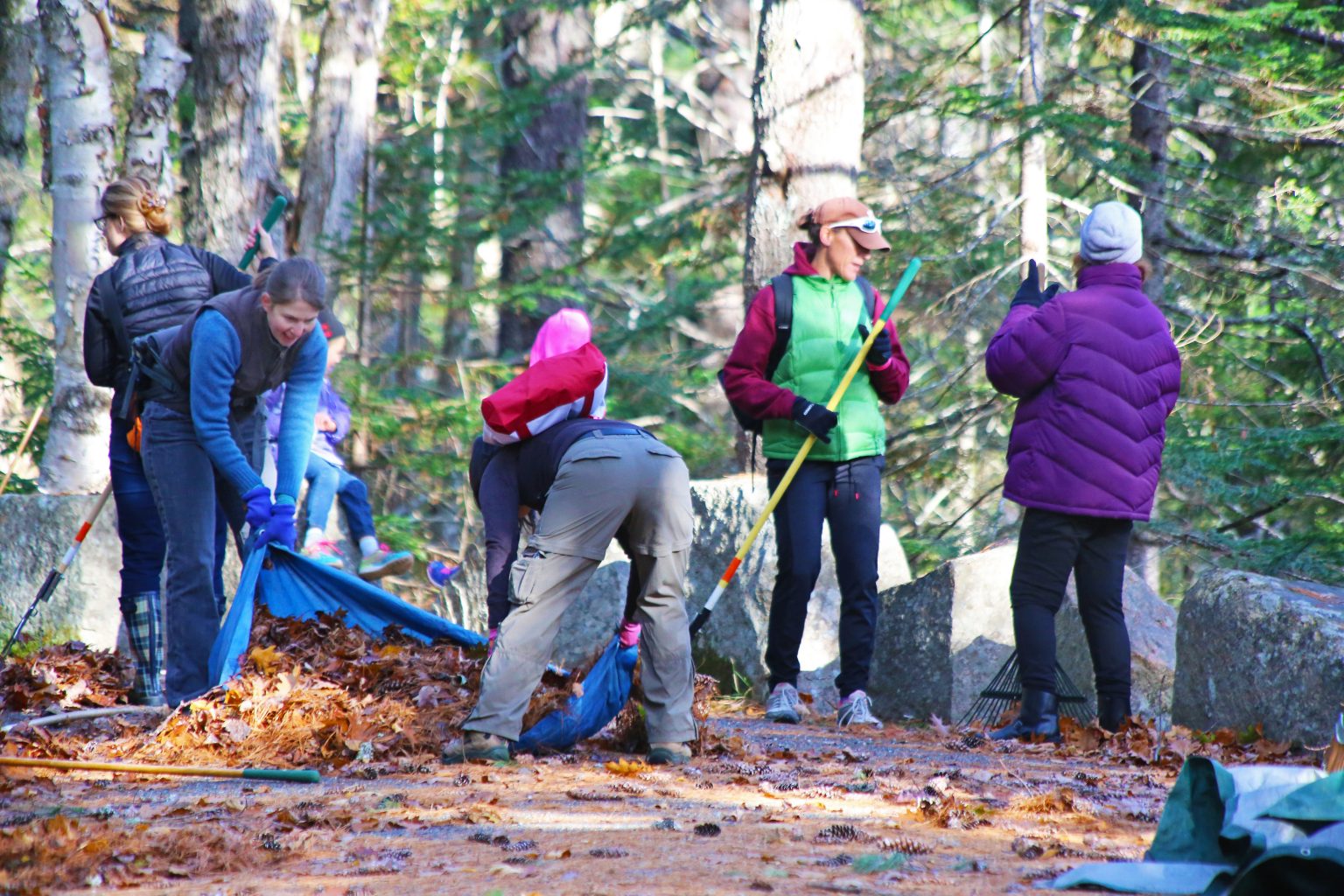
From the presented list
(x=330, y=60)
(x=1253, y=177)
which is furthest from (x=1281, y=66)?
(x=330, y=60)

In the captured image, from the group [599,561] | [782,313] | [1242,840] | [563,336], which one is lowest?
[1242,840]

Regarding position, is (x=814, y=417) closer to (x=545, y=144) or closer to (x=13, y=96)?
(x=13, y=96)

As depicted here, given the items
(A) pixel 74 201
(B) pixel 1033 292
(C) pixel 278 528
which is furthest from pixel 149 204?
(B) pixel 1033 292

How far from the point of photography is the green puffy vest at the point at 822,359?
5922 millimetres

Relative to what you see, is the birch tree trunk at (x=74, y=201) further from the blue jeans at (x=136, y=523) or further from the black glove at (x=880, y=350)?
the black glove at (x=880, y=350)

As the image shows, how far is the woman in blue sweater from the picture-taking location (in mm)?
5105

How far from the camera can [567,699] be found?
4949 mm

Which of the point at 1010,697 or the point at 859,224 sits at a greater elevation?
the point at 859,224

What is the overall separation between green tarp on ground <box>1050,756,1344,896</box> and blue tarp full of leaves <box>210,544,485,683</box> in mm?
3168

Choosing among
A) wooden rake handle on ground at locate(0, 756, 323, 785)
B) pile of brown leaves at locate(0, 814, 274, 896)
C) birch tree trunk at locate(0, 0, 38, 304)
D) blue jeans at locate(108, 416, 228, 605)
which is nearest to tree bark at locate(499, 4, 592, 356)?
birch tree trunk at locate(0, 0, 38, 304)

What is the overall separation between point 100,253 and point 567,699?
16.3 feet

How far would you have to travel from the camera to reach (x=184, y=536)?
5.24 meters

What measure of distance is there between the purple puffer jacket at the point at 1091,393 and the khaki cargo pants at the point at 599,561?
1.62 metres

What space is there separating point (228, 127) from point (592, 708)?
21.1ft
